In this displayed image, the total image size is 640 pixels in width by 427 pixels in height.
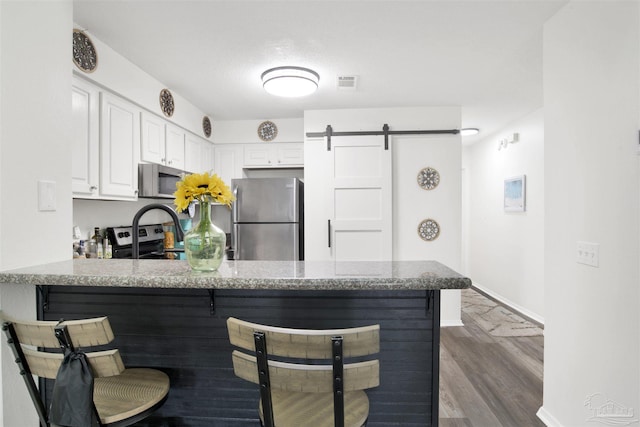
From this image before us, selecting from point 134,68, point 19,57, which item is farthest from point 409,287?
point 134,68

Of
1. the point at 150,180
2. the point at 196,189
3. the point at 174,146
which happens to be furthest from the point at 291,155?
the point at 196,189

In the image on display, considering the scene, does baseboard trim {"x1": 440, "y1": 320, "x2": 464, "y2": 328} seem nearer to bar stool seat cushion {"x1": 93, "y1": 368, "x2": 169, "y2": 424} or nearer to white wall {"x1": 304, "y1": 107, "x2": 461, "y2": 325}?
white wall {"x1": 304, "y1": 107, "x2": 461, "y2": 325}

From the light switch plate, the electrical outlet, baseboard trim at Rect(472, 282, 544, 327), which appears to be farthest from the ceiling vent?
baseboard trim at Rect(472, 282, 544, 327)

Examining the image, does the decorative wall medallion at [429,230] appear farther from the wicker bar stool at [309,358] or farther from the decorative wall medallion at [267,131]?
the wicker bar stool at [309,358]

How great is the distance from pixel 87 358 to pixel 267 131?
3.57 m

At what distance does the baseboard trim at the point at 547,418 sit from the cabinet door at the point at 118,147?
126 inches

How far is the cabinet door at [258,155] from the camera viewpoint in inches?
167

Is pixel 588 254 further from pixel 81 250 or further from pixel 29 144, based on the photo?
pixel 81 250

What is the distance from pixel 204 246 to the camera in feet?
4.50

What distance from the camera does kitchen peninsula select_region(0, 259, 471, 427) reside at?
138 centimetres

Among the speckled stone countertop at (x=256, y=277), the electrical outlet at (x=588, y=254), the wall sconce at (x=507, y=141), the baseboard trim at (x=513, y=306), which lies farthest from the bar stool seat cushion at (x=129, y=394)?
the wall sconce at (x=507, y=141)

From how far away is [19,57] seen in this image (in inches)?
54.2

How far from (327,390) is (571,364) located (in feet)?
5.53

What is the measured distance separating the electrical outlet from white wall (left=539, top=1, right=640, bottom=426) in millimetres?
31
